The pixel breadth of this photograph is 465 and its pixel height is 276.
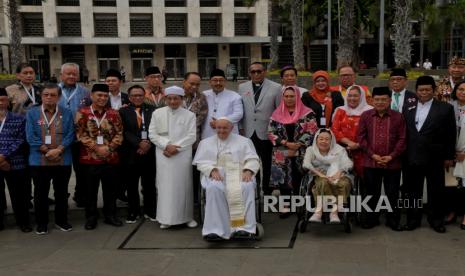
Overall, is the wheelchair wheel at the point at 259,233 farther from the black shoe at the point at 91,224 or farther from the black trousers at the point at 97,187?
the black shoe at the point at 91,224

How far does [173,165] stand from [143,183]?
696mm

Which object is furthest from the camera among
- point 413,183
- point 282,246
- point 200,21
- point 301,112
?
point 200,21

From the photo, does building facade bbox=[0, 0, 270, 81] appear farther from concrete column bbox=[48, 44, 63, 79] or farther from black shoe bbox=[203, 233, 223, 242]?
black shoe bbox=[203, 233, 223, 242]

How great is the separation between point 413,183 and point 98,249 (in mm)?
3741

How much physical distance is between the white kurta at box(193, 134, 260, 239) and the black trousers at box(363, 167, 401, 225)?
4.55 feet

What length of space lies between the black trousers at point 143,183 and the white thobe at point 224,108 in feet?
2.90

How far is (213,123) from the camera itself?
22.0ft

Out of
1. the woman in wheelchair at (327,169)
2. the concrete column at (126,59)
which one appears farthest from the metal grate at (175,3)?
the woman in wheelchair at (327,169)

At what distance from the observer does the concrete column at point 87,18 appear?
42188mm

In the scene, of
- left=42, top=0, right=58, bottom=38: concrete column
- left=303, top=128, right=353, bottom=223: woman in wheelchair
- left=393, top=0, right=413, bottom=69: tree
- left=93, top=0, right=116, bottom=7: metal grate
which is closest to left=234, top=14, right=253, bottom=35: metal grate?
left=93, top=0, right=116, bottom=7: metal grate

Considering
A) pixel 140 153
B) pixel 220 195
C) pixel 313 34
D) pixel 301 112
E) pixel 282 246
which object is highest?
pixel 313 34

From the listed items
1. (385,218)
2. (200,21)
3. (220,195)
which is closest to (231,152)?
(220,195)

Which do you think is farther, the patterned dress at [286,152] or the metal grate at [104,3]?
the metal grate at [104,3]

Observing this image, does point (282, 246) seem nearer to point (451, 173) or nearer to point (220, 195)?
point (220, 195)
